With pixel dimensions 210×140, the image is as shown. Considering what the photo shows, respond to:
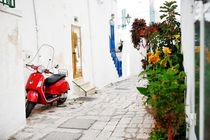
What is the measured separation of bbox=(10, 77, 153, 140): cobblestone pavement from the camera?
3602 mm

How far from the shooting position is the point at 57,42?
632 cm

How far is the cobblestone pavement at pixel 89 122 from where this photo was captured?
3.60 metres

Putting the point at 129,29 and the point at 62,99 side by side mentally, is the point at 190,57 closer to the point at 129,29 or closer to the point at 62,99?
the point at 62,99

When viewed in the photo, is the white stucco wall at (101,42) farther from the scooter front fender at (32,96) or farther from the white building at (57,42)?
the scooter front fender at (32,96)

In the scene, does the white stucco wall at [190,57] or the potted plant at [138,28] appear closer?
the white stucco wall at [190,57]

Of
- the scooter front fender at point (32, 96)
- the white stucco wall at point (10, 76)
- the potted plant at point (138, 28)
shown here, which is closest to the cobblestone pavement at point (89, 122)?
the white stucco wall at point (10, 76)

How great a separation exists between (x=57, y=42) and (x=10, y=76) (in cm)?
291

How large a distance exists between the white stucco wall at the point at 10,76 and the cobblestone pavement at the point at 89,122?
9.8 inches

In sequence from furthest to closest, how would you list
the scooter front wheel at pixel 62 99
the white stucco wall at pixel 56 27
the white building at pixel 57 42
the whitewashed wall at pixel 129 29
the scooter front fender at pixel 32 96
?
the whitewashed wall at pixel 129 29 → the scooter front wheel at pixel 62 99 → the white stucco wall at pixel 56 27 → the scooter front fender at pixel 32 96 → the white building at pixel 57 42

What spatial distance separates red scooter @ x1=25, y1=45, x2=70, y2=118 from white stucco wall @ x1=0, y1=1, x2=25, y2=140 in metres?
0.80

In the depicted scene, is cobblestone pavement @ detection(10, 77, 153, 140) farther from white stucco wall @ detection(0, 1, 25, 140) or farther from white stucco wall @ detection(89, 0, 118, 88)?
white stucco wall @ detection(89, 0, 118, 88)

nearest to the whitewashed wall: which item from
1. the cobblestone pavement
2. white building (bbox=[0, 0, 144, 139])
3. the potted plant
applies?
white building (bbox=[0, 0, 144, 139])

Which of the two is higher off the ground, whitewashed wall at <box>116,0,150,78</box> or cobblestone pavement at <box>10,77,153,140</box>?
whitewashed wall at <box>116,0,150,78</box>

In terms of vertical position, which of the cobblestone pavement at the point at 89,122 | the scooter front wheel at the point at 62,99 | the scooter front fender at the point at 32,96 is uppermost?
the scooter front fender at the point at 32,96
